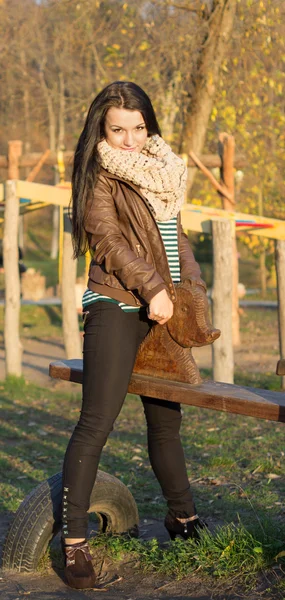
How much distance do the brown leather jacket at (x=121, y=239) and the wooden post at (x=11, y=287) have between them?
6.02 m

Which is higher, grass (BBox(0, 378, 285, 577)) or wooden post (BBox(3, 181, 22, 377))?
wooden post (BBox(3, 181, 22, 377))

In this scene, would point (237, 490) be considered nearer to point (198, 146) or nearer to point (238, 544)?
point (238, 544)

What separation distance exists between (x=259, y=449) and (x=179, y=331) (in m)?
2.66

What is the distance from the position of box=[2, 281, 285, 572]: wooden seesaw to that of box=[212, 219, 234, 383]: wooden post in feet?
13.8

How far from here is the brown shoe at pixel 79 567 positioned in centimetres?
333

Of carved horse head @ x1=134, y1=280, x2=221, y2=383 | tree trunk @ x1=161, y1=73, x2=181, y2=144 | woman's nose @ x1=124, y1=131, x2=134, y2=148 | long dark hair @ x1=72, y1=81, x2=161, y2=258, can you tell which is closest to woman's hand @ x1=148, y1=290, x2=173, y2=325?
carved horse head @ x1=134, y1=280, x2=221, y2=383

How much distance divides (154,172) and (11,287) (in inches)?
244

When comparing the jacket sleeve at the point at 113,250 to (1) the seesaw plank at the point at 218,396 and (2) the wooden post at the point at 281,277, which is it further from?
(2) the wooden post at the point at 281,277

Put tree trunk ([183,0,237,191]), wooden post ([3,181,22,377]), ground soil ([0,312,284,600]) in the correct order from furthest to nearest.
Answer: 1. tree trunk ([183,0,237,191])
2. wooden post ([3,181,22,377])
3. ground soil ([0,312,284,600])

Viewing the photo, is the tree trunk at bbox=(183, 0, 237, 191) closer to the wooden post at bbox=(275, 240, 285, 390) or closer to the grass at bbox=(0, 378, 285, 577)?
the wooden post at bbox=(275, 240, 285, 390)

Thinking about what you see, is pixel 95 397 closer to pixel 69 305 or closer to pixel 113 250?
pixel 113 250

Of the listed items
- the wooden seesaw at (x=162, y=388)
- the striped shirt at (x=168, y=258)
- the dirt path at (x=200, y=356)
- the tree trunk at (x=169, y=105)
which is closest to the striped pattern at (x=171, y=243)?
the striped shirt at (x=168, y=258)

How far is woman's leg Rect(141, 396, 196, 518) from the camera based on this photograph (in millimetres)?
3672

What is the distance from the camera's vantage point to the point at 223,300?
7875 mm
